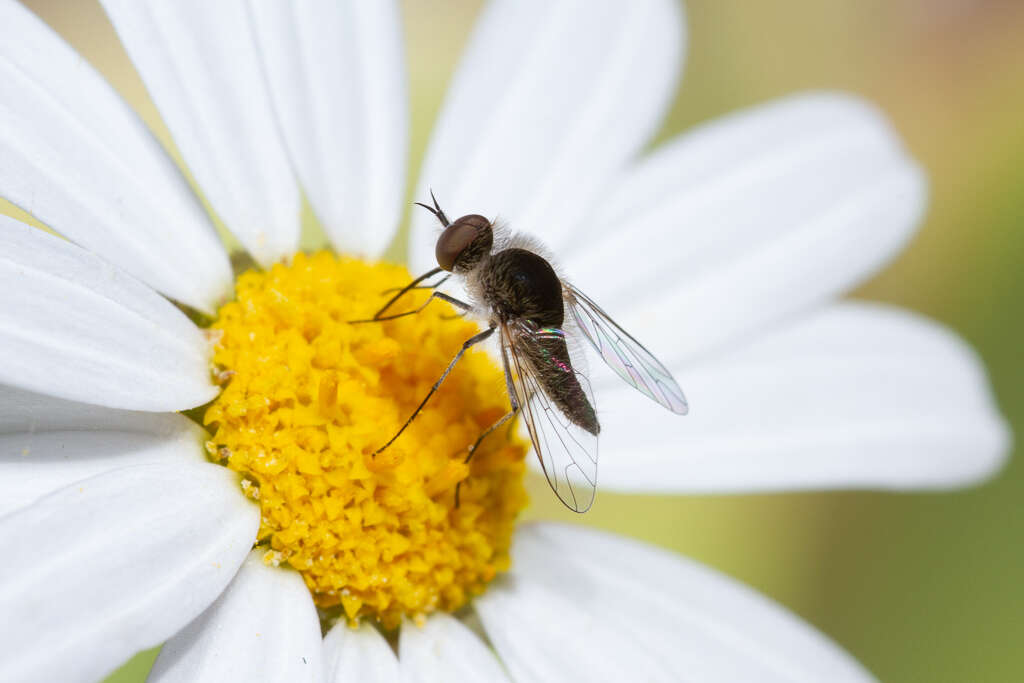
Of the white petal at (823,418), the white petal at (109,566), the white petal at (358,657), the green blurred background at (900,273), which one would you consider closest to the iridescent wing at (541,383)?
the white petal at (823,418)

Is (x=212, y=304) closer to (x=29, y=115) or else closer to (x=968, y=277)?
(x=29, y=115)

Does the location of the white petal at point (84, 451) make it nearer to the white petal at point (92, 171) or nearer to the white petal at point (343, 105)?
the white petal at point (92, 171)

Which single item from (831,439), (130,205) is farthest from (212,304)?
(831,439)

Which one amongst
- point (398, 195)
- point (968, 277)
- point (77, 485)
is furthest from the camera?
point (968, 277)

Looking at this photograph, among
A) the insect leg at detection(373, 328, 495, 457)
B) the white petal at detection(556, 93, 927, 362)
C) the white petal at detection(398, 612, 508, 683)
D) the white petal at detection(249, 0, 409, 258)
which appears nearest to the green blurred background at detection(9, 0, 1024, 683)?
the white petal at detection(249, 0, 409, 258)

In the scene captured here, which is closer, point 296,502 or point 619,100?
point 296,502

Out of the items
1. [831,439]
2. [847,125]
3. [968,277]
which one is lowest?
[968,277]
